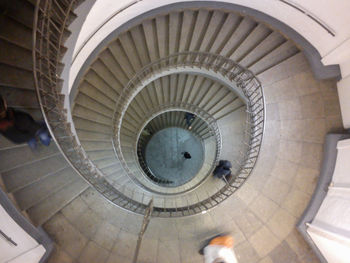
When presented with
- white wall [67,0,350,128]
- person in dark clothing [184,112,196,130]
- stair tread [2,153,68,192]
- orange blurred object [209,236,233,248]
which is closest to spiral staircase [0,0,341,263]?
stair tread [2,153,68,192]

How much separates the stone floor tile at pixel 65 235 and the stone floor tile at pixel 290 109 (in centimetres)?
644

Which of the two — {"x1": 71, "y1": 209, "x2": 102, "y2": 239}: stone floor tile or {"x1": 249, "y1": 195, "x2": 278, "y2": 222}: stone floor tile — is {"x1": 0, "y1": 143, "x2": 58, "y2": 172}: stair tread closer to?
{"x1": 71, "y1": 209, "x2": 102, "y2": 239}: stone floor tile

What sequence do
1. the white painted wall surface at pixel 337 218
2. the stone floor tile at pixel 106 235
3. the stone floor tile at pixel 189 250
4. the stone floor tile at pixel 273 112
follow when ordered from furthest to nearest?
1. the stone floor tile at pixel 273 112
2. the stone floor tile at pixel 189 250
3. the stone floor tile at pixel 106 235
4. the white painted wall surface at pixel 337 218

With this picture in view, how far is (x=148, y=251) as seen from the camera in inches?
202

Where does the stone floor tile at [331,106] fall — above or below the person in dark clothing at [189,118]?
below

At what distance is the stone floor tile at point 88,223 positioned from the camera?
4801 millimetres

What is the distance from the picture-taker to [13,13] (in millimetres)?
3182

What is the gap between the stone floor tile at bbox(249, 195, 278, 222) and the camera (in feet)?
18.9

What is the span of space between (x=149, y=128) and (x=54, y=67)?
910cm

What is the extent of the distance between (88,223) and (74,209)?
1.64ft

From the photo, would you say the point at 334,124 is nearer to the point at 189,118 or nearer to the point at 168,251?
the point at 168,251

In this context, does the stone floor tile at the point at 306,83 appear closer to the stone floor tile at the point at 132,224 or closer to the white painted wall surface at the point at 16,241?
the stone floor tile at the point at 132,224

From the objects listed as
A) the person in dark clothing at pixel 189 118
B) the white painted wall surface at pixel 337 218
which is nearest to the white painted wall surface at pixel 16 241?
the white painted wall surface at pixel 337 218

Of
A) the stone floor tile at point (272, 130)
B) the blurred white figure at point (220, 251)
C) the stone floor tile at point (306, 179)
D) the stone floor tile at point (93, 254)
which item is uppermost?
the stone floor tile at point (272, 130)
